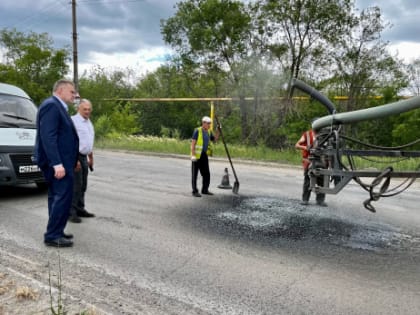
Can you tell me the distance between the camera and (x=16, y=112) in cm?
810

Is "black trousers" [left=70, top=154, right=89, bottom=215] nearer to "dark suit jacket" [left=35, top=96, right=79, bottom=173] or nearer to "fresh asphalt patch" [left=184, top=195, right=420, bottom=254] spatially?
"dark suit jacket" [left=35, top=96, right=79, bottom=173]

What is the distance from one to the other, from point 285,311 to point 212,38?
1359cm

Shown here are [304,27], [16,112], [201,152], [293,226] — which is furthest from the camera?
[304,27]

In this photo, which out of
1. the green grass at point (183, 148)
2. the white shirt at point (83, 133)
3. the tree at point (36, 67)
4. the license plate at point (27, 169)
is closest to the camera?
the white shirt at point (83, 133)

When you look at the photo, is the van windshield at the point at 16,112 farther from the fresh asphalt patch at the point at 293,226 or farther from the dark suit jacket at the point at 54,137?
the fresh asphalt patch at the point at 293,226

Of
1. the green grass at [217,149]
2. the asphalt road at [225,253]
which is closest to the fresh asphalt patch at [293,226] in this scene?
the asphalt road at [225,253]

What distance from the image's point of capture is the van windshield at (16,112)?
764cm

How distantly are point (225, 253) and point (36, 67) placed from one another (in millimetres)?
19669

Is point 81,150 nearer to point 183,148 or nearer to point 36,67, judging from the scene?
point 183,148

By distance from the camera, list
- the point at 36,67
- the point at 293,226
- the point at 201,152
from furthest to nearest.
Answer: the point at 36,67, the point at 201,152, the point at 293,226

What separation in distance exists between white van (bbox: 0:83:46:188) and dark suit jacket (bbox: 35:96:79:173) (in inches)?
103

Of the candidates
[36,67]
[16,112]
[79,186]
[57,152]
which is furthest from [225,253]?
[36,67]

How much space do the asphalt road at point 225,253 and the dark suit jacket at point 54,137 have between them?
102 centimetres

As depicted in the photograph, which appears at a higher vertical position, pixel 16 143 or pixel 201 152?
pixel 16 143
